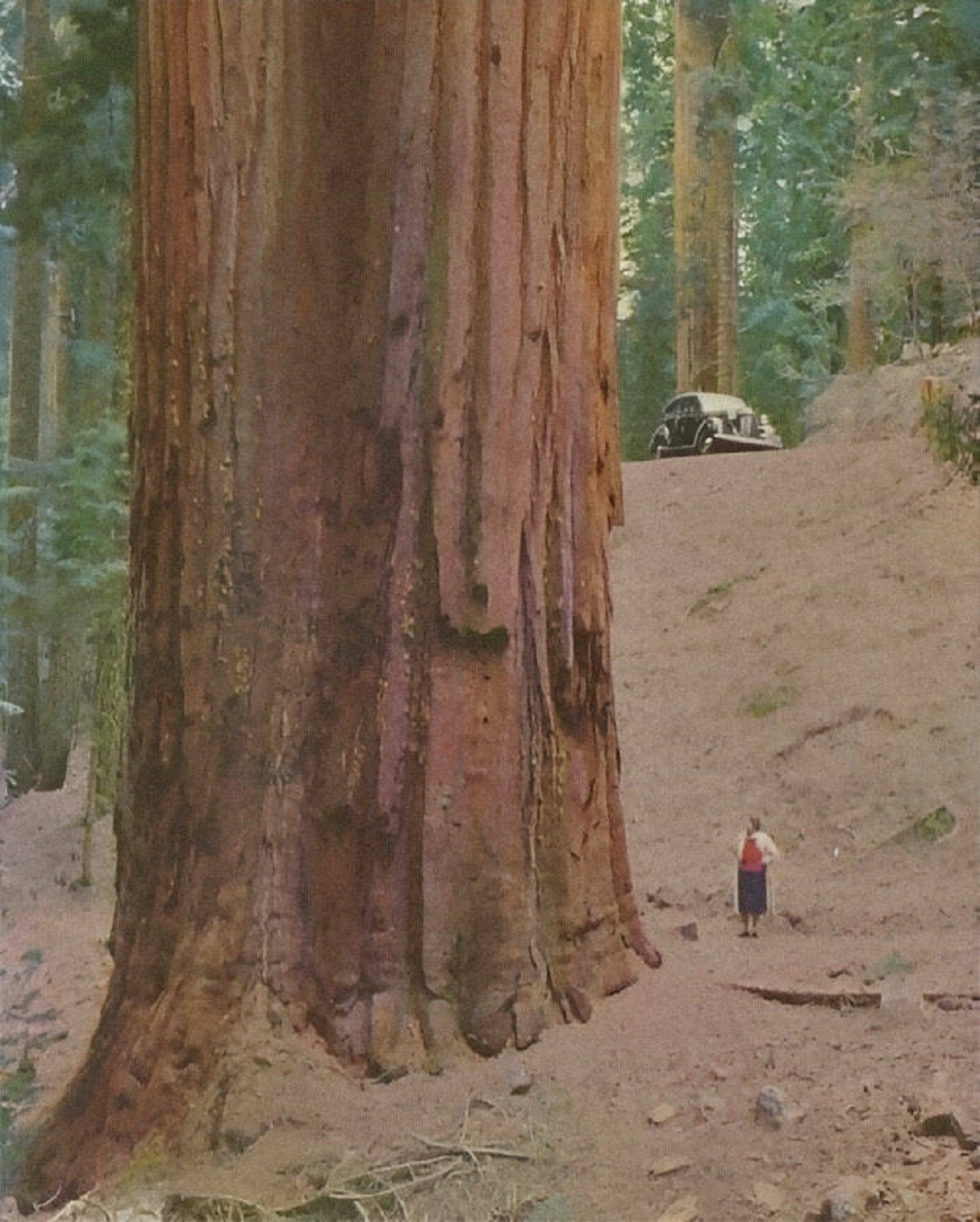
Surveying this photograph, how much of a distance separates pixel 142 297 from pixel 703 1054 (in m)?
1.25

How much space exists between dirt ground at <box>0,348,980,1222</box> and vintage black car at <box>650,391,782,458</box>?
5cm

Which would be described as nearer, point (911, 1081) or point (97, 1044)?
point (911, 1081)

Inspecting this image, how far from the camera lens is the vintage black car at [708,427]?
2297mm

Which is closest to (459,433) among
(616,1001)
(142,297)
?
(142,297)

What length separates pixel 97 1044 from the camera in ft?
5.48

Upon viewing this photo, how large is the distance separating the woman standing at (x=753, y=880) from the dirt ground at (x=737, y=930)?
2 centimetres

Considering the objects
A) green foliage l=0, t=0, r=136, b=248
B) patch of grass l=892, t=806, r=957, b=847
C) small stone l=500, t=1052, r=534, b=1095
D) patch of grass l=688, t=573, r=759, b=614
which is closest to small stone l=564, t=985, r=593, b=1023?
small stone l=500, t=1052, r=534, b=1095

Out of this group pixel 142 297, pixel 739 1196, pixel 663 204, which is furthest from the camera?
pixel 663 204

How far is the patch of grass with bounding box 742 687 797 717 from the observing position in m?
2.01

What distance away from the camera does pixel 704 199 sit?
86.4 inches

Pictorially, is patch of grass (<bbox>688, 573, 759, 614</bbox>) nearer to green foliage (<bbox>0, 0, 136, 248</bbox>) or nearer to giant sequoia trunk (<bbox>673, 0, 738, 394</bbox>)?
giant sequoia trunk (<bbox>673, 0, 738, 394</bbox>)

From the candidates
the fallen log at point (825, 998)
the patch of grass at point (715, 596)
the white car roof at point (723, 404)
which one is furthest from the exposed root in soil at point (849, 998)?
the white car roof at point (723, 404)

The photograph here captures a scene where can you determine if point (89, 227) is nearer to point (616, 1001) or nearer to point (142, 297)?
point (142, 297)

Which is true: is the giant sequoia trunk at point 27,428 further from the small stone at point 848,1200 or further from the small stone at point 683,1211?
the small stone at point 848,1200
